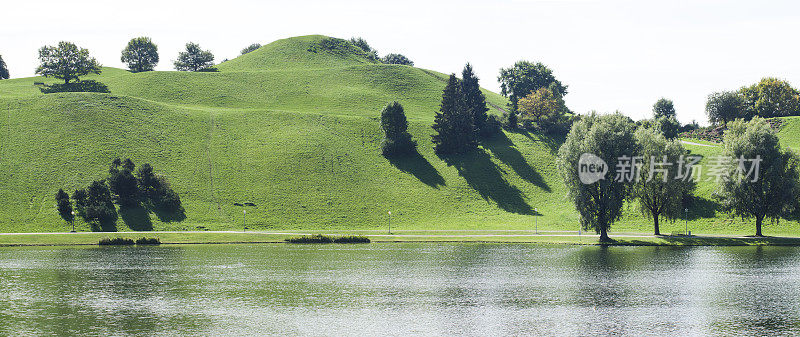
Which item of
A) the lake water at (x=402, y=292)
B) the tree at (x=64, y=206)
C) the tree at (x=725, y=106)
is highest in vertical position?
the tree at (x=725, y=106)

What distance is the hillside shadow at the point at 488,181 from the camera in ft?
393

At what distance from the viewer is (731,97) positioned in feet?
480

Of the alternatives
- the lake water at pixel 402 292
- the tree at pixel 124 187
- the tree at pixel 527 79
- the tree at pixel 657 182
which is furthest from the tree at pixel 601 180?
the tree at pixel 527 79

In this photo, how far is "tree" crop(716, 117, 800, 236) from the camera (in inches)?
3415

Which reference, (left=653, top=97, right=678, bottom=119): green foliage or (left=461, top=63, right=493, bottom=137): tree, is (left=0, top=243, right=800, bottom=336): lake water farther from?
(left=653, top=97, right=678, bottom=119): green foliage

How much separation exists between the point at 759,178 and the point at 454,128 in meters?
67.9

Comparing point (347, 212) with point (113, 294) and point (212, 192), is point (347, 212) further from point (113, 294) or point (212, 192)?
point (113, 294)

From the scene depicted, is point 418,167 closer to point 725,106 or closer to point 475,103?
point 475,103

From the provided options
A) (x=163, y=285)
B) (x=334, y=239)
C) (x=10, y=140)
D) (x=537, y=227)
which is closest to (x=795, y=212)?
(x=537, y=227)

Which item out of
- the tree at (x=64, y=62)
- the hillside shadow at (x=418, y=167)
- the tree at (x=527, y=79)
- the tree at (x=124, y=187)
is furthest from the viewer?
the tree at (x=527, y=79)

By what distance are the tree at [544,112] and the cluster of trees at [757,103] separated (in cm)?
3519

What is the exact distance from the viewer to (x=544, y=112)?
529ft

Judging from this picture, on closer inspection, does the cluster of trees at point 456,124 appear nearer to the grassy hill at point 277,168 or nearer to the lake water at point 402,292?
the grassy hill at point 277,168

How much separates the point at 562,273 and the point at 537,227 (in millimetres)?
46495
